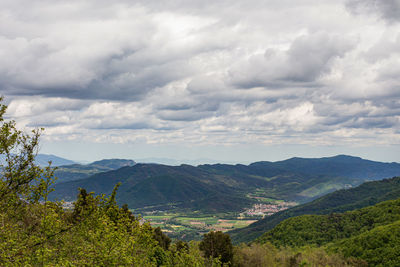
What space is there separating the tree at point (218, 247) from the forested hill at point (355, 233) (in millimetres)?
37039

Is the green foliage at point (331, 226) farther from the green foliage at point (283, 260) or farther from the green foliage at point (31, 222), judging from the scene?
the green foliage at point (31, 222)

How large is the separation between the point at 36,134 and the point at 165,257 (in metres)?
41.1

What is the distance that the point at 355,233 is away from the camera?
116m

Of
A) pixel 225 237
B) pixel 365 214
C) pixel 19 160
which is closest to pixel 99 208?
pixel 19 160

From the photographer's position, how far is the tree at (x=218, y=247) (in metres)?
68.9

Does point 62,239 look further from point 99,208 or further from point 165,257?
point 165,257

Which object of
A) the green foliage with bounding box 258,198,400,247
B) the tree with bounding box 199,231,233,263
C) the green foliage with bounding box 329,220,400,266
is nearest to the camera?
the tree with bounding box 199,231,233,263

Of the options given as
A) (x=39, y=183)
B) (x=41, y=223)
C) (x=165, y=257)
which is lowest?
(x=165, y=257)

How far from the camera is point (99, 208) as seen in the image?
37062mm

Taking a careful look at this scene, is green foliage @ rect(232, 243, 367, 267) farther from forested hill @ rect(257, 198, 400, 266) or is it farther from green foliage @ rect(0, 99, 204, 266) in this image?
green foliage @ rect(0, 99, 204, 266)

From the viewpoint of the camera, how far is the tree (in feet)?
226

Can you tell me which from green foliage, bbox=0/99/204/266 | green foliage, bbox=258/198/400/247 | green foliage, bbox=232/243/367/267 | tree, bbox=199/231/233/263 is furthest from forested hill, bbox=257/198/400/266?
green foliage, bbox=0/99/204/266

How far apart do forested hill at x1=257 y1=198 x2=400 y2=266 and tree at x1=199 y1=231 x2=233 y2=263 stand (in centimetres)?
3704

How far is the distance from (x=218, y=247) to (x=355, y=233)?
7342 centimetres
